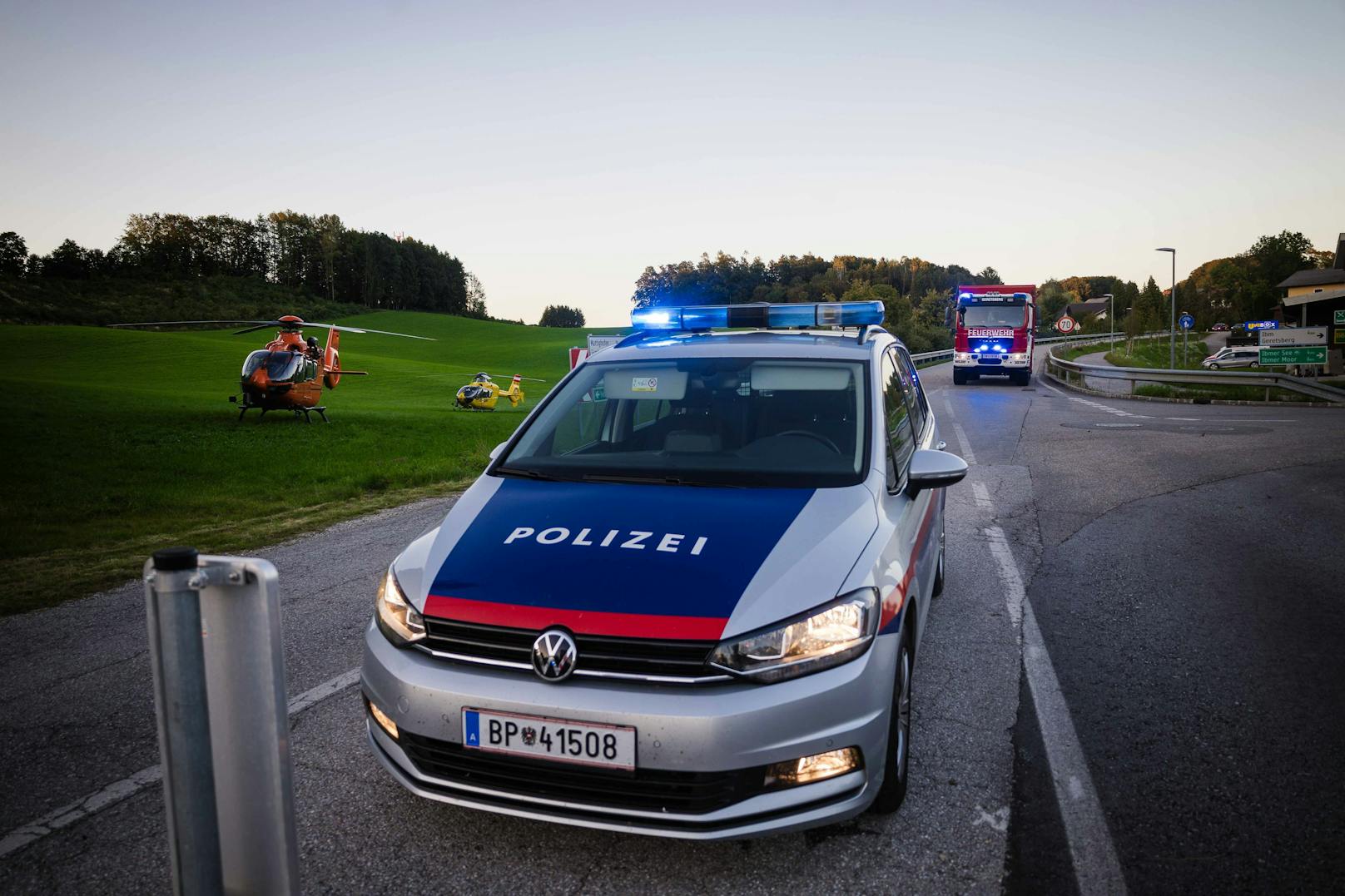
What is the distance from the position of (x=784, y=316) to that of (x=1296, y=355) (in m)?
29.7

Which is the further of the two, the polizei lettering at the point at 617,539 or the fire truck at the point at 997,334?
the fire truck at the point at 997,334

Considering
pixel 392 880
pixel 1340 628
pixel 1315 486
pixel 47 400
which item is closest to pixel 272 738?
pixel 392 880

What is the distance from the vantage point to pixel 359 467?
1380cm

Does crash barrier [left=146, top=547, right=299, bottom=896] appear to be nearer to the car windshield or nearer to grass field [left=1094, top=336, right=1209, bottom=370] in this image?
the car windshield

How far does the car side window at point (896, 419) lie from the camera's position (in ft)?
13.5

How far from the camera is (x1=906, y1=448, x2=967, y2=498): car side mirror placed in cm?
394

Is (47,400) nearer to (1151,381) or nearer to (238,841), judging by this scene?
(238,841)

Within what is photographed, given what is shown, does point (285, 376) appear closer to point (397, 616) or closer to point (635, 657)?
point (397, 616)

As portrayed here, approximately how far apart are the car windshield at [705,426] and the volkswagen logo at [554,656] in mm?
1203

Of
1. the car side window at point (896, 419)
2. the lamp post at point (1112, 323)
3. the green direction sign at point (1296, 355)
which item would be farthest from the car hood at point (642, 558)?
the lamp post at point (1112, 323)

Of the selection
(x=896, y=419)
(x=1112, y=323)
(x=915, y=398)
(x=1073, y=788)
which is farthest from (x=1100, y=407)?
(x=1112, y=323)

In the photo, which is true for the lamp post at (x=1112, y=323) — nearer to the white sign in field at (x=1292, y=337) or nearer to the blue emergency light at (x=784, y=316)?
the white sign in field at (x=1292, y=337)

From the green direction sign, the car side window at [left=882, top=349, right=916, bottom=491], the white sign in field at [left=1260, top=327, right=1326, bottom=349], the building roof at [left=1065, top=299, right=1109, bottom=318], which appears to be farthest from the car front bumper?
the building roof at [left=1065, top=299, right=1109, bottom=318]

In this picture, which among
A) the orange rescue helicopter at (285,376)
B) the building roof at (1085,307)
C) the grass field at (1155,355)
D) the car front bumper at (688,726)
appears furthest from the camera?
the building roof at (1085,307)
